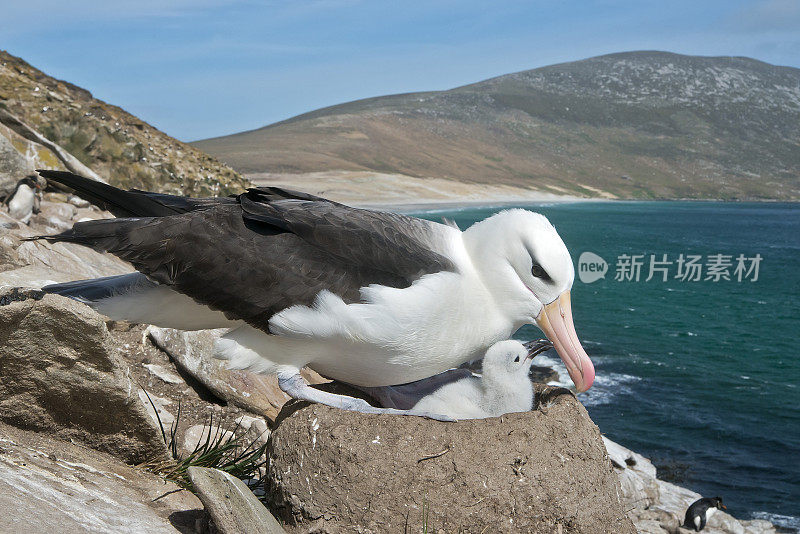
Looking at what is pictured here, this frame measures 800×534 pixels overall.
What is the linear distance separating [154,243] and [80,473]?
1332 millimetres

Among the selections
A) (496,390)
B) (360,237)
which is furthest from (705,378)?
(360,237)

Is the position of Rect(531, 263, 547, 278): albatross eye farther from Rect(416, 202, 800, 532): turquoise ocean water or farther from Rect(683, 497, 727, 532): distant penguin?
Rect(416, 202, 800, 532): turquoise ocean water

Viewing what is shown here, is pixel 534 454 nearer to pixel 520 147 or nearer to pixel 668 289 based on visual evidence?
pixel 668 289

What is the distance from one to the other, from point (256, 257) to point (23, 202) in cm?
620

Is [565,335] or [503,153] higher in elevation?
[503,153]

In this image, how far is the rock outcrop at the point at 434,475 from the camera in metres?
4.29

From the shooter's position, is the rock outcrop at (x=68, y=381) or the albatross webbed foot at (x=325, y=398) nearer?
the rock outcrop at (x=68, y=381)

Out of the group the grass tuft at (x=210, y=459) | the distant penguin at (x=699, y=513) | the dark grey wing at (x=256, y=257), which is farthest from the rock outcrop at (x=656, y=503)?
the dark grey wing at (x=256, y=257)

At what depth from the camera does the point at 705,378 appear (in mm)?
22734

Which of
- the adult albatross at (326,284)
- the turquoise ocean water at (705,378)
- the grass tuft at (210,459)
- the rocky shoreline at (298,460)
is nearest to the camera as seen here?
the rocky shoreline at (298,460)

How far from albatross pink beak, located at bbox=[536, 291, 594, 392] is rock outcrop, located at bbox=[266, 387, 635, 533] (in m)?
0.38

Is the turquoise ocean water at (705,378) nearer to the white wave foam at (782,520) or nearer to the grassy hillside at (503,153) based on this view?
the white wave foam at (782,520)

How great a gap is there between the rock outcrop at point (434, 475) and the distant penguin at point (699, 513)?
805 centimetres

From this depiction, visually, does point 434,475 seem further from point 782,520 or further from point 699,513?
point 782,520
